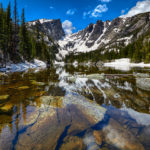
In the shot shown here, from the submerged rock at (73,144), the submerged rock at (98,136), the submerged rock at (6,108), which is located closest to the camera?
the submerged rock at (73,144)

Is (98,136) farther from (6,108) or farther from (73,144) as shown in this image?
(6,108)

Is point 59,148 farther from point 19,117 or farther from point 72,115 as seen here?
point 19,117

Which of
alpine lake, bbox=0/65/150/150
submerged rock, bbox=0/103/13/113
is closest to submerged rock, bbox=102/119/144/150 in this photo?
alpine lake, bbox=0/65/150/150

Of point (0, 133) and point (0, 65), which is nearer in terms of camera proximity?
point (0, 133)

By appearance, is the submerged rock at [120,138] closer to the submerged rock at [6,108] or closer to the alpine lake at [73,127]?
the alpine lake at [73,127]

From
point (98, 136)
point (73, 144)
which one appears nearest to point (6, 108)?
point (73, 144)

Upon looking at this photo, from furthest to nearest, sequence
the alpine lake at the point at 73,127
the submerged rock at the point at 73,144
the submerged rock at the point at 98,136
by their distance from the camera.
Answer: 1. the submerged rock at the point at 98,136
2. the alpine lake at the point at 73,127
3. the submerged rock at the point at 73,144

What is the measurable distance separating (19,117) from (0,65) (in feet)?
83.8

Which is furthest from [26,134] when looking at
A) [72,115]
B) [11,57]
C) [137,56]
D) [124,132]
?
[137,56]

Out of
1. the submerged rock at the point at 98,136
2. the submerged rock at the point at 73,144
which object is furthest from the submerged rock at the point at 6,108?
the submerged rock at the point at 98,136

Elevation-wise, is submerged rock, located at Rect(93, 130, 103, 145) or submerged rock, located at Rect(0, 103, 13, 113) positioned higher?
submerged rock, located at Rect(0, 103, 13, 113)

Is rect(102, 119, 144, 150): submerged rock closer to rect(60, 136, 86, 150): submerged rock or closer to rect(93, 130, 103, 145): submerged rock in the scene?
rect(93, 130, 103, 145): submerged rock

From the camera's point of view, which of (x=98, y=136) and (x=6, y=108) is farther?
(x=6, y=108)

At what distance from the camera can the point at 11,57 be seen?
3331cm
